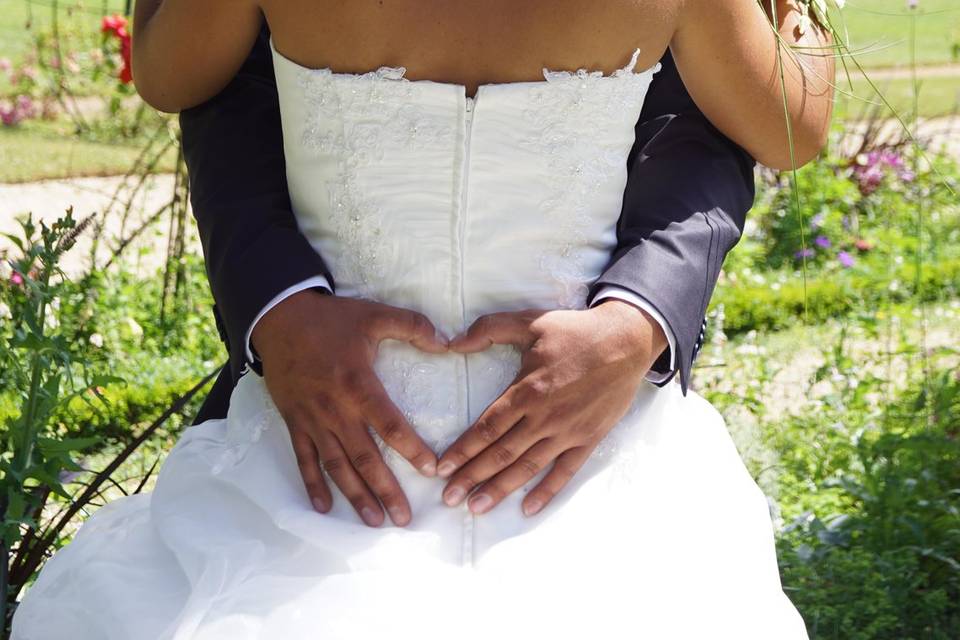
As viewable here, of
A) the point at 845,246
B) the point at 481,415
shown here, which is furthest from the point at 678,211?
the point at 845,246

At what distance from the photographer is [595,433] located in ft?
5.58

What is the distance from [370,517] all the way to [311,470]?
0.37 ft

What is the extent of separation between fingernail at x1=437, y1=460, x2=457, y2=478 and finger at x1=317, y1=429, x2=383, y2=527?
9 centimetres

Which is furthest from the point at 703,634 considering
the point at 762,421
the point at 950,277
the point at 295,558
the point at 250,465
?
the point at 950,277

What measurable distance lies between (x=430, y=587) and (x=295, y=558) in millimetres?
181

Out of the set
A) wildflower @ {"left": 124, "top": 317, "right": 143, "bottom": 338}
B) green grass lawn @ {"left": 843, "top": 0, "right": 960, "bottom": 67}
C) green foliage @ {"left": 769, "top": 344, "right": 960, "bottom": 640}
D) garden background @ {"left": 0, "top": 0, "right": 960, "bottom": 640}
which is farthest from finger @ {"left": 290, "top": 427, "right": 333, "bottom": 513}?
green grass lawn @ {"left": 843, "top": 0, "right": 960, "bottom": 67}

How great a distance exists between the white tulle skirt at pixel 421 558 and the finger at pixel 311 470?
18 millimetres

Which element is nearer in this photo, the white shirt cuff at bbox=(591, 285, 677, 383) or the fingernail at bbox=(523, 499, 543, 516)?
the fingernail at bbox=(523, 499, 543, 516)

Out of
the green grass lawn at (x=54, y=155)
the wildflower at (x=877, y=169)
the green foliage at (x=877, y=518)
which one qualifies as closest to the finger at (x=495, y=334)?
the green foliage at (x=877, y=518)

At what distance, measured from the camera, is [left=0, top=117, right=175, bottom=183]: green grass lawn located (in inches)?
288

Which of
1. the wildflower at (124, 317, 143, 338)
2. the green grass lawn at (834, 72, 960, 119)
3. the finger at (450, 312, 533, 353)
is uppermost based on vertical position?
the finger at (450, 312, 533, 353)

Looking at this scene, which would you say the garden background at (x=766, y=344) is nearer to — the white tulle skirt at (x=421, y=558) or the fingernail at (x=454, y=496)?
the white tulle skirt at (x=421, y=558)

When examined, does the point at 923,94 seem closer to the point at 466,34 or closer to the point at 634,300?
the point at 634,300

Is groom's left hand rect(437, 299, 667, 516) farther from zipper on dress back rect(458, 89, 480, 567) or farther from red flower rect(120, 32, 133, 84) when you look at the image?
red flower rect(120, 32, 133, 84)
